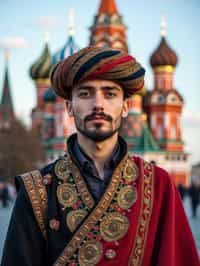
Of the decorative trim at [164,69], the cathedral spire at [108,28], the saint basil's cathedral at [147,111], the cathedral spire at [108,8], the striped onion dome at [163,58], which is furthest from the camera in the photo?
the decorative trim at [164,69]

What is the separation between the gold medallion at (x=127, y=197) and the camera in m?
3.29

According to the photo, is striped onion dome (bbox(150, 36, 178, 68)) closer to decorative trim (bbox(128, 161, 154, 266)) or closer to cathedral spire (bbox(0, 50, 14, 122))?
cathedral spire (bbox(0, 50, 14, 122))

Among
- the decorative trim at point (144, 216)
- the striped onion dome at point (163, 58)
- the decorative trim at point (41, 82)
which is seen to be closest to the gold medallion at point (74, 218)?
the decorative trim at point (144, 216)

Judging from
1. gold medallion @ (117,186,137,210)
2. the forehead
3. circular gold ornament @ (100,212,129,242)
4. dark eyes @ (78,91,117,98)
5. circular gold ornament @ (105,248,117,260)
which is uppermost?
the forehead

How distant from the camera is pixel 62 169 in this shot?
338 cm

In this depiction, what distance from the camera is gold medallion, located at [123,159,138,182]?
11.0ft

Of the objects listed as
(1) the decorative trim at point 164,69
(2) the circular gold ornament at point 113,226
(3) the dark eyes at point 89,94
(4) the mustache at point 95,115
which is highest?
(1) the decorative trim at point 164,69

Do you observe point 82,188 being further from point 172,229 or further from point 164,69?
point 164,69

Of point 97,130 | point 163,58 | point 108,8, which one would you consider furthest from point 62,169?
point 163,58

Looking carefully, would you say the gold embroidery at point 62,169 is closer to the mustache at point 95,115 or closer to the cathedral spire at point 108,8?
the mustache at point 95,115

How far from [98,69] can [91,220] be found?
0.59m

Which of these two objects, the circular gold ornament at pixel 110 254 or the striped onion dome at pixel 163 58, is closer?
the circular gold ornament at pixel 110 254

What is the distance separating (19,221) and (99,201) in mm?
324

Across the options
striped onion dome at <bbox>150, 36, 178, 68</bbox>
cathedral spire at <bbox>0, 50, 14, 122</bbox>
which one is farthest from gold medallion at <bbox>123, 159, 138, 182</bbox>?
cathedral spire at <bbox>0, 50, 14, 122</bbox>
